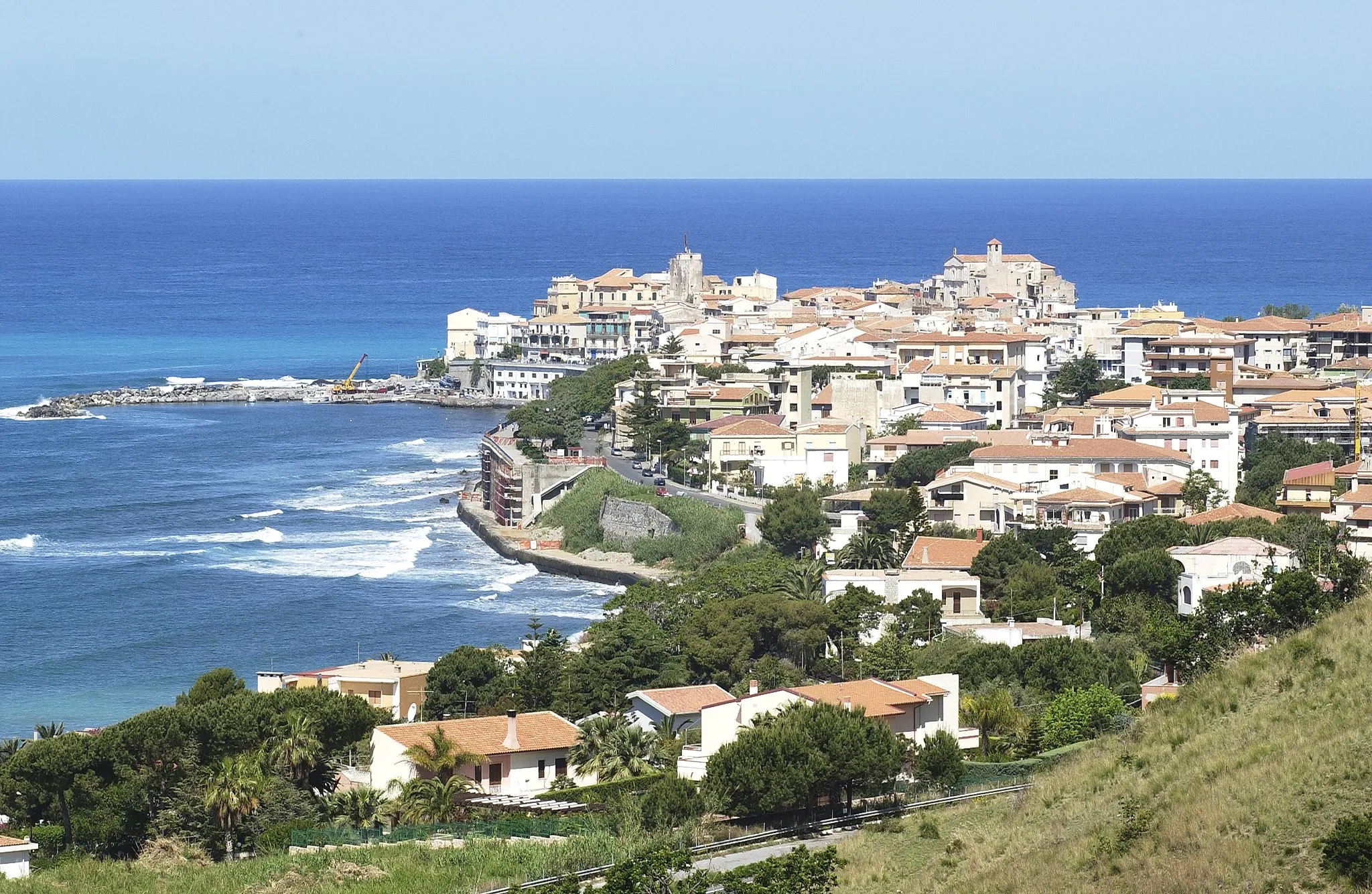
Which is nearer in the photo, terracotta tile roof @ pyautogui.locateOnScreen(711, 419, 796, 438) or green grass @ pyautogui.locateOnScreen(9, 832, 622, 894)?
green grass @ pyautogui.locateOnScreen(9, 832, 622, 894)

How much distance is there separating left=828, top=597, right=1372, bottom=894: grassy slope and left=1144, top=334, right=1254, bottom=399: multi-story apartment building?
4251 cm

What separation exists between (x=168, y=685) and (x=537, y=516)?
62.5 ft

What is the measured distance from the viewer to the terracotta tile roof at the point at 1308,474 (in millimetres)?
48653

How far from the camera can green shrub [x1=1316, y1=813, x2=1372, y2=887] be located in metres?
16.4

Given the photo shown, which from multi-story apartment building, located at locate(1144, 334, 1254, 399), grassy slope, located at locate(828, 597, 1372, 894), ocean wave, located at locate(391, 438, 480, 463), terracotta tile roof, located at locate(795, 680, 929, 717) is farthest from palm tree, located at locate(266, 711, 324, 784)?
ocean wave, located at locate(391, 438, 480, 463)

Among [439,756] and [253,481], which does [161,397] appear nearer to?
[253,481]

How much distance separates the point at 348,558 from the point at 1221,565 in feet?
75.3

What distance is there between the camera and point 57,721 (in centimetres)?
3809

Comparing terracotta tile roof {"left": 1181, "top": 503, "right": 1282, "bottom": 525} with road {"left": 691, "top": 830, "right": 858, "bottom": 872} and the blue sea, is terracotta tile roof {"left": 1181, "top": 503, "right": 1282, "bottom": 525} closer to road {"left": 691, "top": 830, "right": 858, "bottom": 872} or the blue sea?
the blue sea

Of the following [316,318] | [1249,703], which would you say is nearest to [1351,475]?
[1249,703]

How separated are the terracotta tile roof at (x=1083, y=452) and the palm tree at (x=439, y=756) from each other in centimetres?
2606

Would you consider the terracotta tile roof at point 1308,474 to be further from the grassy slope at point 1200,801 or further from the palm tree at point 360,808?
the palm tree at point 360,808

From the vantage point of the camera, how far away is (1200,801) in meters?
18.4

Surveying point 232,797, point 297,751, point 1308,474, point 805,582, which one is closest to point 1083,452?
point 1308,474
